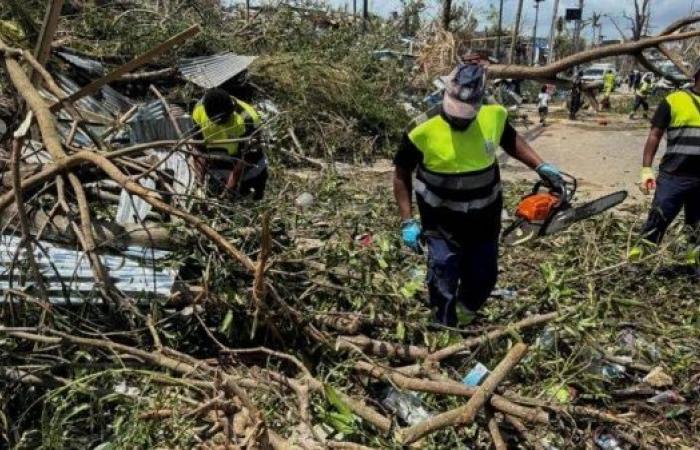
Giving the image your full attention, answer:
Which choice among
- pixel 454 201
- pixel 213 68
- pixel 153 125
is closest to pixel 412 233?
pixel 454 201

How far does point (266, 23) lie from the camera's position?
10695 mm

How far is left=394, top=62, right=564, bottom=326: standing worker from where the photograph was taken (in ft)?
9.95

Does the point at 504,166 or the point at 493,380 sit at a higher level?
the point at 493,380

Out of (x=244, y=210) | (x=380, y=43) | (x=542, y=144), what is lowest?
(x=542, y=144)

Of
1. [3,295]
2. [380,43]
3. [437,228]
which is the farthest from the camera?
[380,43]

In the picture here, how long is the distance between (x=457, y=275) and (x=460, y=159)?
548 millimetres

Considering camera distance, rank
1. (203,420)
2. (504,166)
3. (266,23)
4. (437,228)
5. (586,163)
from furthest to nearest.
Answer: (266,23), (586,163), (504,166), (437,228), (203,420)

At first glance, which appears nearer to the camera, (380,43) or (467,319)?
(467,319)

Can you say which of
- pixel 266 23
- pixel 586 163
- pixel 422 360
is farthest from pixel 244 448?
pixel 266 23

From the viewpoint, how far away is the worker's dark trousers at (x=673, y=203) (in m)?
4.04

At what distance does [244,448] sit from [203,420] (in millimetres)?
275

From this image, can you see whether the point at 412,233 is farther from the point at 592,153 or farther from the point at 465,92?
the point at 592,153

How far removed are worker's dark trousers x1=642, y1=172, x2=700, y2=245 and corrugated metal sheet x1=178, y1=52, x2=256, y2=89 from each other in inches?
206

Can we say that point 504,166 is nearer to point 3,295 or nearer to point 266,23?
point 266,23
